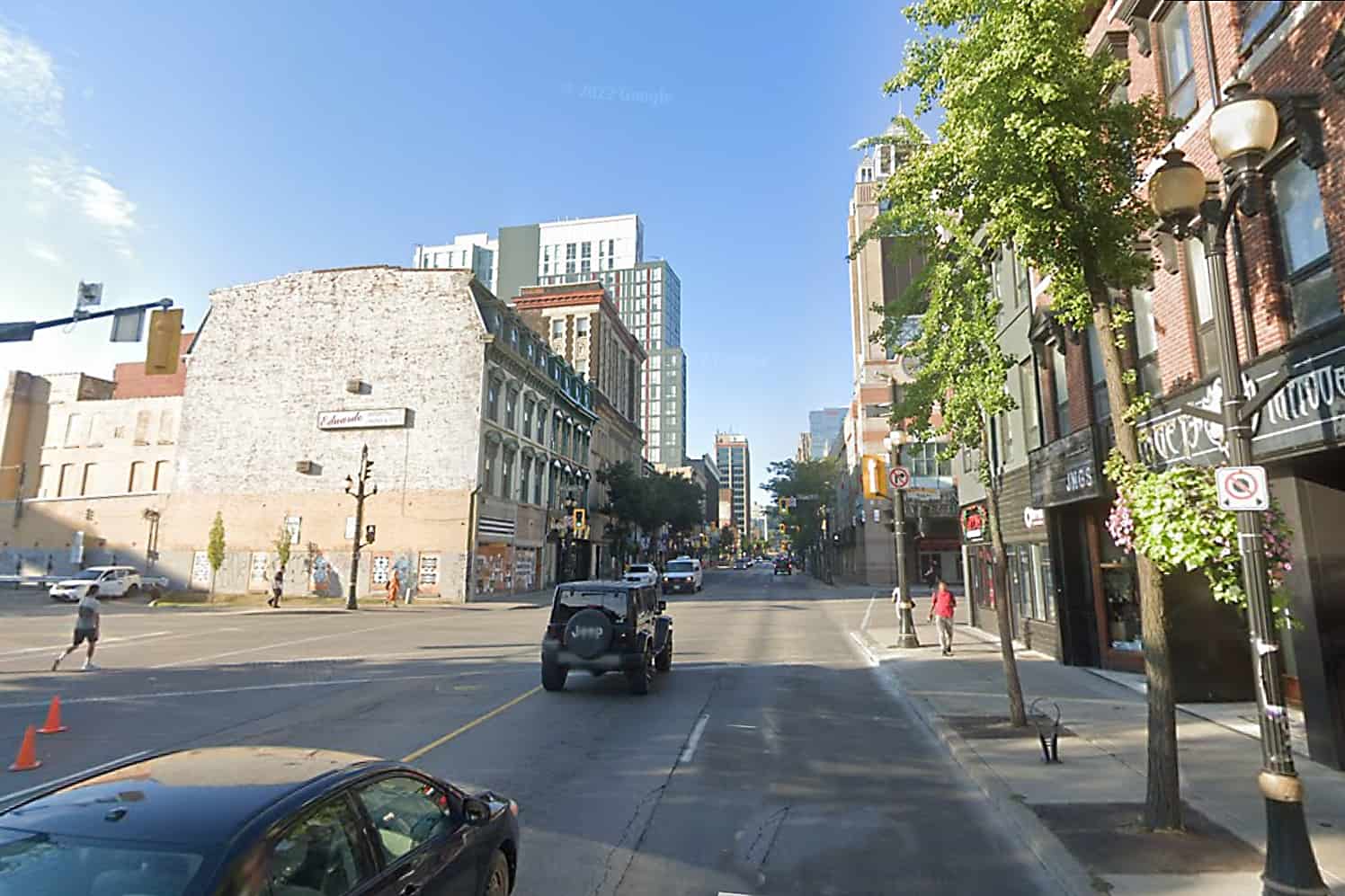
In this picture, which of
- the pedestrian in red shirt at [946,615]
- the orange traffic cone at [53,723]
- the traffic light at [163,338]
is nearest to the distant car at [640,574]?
the pedestrian in red shirt at [946,615]

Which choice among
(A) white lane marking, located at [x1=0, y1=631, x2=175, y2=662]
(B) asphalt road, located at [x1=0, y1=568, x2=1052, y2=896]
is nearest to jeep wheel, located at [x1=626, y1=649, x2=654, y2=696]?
(B) asphalt road, located at [x1=0, y1=568, x2=1052, y2=896]

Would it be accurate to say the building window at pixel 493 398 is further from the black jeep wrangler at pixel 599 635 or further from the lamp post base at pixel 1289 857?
the lamp post base at pixel 1289 857

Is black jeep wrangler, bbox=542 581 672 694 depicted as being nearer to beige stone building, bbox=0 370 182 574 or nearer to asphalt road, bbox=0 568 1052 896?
asphalt road, bbox=0 568 1052 896

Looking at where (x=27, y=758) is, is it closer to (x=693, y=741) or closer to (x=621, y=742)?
(x=621, y=742)

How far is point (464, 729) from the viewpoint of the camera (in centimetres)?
1017

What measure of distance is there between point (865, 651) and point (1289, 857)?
15.7 meters

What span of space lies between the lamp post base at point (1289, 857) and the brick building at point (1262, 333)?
340 cm

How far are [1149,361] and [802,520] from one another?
69263mm

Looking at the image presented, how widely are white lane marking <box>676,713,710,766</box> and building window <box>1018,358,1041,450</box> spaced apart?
35.6 feet

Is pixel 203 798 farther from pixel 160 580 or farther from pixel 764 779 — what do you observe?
pixel 160 580

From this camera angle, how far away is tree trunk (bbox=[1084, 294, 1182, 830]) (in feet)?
20.4

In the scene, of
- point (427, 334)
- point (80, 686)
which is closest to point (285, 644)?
point (80, 686)

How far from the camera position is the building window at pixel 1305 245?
8109mm

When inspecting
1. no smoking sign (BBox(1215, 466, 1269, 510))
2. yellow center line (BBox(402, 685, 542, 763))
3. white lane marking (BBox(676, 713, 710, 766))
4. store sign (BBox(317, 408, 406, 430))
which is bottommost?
white lane marking (BBox(676, 713, 710, 766))
